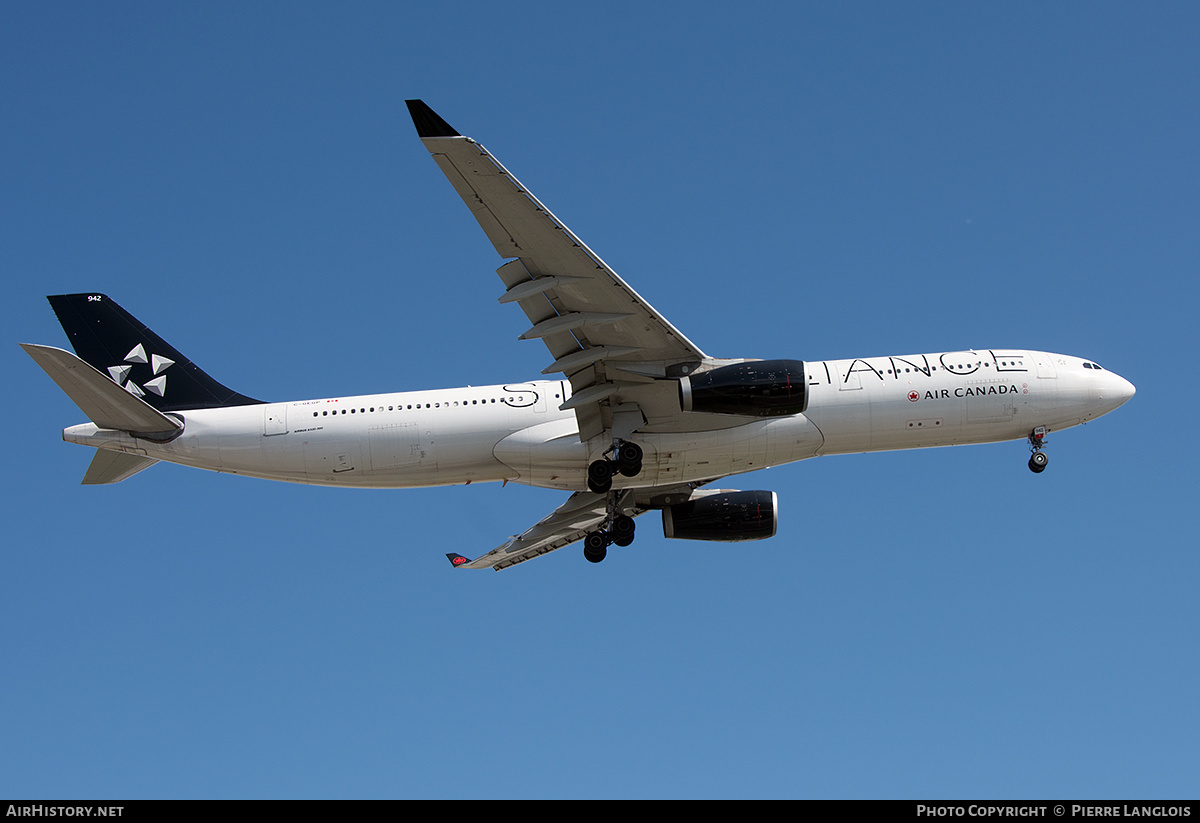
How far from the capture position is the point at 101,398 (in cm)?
2845

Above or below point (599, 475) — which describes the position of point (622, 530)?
below

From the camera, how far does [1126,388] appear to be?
32250 mm

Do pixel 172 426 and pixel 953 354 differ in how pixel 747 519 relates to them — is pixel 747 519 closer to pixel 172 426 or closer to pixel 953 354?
pixel 953 354

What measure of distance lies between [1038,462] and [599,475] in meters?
12.8

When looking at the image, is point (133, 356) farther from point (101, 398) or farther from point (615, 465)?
point (615, 465)

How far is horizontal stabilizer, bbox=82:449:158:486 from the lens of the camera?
100 feet

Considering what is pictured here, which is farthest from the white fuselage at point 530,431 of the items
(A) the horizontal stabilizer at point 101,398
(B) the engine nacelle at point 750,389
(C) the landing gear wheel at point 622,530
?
(B) the engine nacelle at point 750,389

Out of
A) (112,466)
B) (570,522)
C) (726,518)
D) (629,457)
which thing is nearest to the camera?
(629,457)

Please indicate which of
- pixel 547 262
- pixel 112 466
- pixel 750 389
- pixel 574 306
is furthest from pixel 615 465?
pixel 112 466

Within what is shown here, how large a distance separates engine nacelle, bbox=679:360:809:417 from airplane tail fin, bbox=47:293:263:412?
13372mm

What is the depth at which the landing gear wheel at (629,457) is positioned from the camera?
29.7m

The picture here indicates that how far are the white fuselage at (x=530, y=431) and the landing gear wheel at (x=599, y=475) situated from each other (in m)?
0.46

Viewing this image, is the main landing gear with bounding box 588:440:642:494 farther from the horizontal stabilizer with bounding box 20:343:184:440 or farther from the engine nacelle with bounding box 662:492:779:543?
the horizontal stabilizer with bounding box 20:343:184:440
